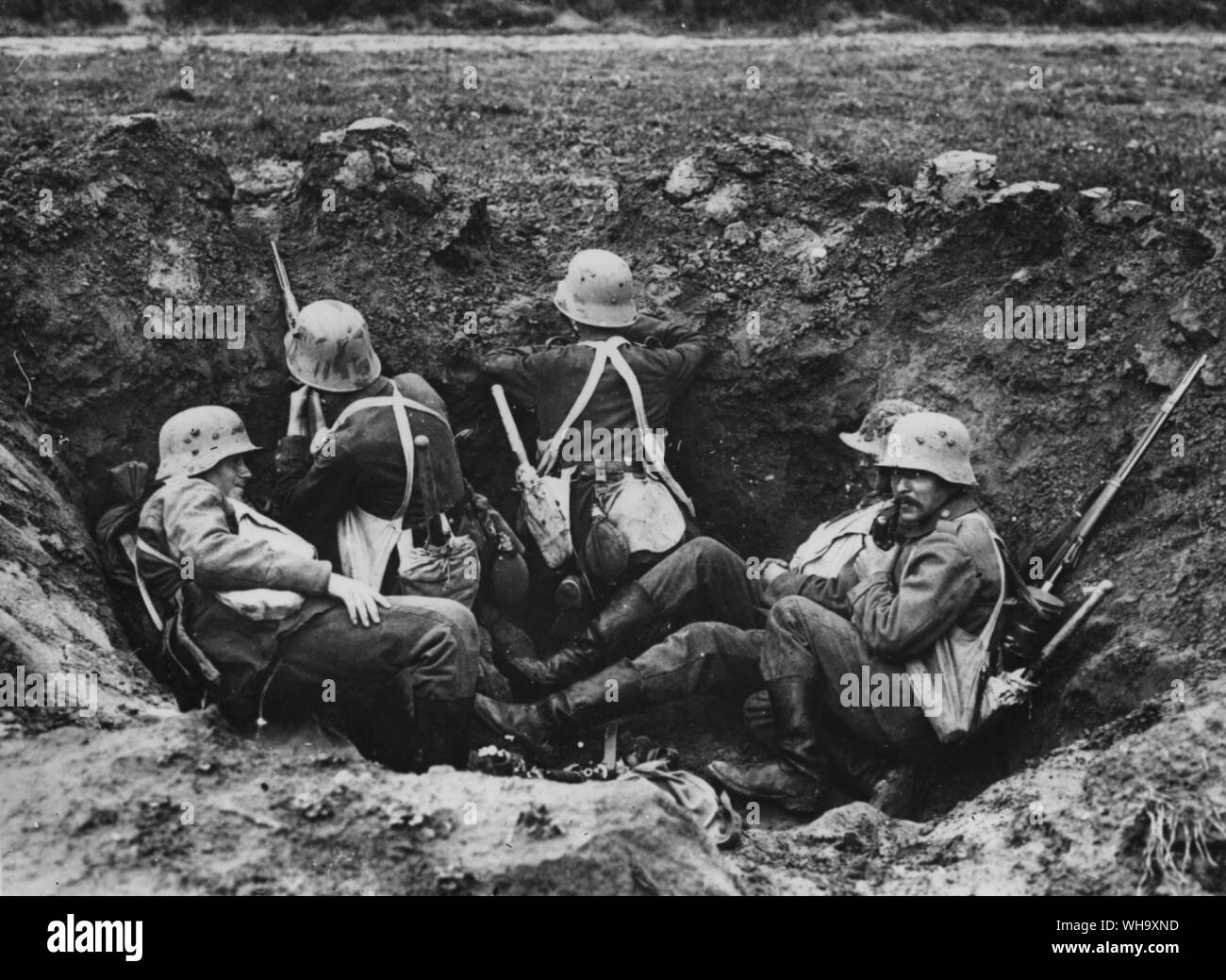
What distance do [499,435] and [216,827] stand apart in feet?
14.7

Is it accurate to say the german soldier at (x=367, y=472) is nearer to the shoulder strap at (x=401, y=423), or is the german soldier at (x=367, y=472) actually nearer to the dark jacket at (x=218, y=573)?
the shoulder strap at (x=401, y=423)

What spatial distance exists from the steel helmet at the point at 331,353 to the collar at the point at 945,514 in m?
3.57

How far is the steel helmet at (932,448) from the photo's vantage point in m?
10.3

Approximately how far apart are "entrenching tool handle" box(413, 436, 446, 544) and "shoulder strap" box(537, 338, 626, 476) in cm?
116

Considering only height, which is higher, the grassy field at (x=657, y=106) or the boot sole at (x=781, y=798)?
the grassy field at (x=657, y=106)

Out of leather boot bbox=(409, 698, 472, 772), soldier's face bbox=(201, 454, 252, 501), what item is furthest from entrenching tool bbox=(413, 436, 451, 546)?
leather boot bbox=(409, 698, 472, 772)

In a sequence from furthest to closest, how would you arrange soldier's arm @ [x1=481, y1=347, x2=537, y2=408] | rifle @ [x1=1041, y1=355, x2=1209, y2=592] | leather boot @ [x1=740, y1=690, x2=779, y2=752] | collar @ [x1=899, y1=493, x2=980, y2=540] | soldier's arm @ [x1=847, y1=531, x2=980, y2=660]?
soldier's arm @ [x1=481, y1=347, x2=537, y2=408] < rifle @ [x1=1041, y1=355, x2=1209, y2=592] < leather boot @ [x1=740, y1=690, x2=779, y2=752] < collar @ [x1=899, y1=493, x2=980, y2=540] < soldier's arm @ [x1=847, y1=531, x2=980, y2=660]

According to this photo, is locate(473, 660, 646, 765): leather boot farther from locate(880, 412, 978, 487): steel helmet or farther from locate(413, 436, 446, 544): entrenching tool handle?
locate(880, 412, 978, 487): steel helmet

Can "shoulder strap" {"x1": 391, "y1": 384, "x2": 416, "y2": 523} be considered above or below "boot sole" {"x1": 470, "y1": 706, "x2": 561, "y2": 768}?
above

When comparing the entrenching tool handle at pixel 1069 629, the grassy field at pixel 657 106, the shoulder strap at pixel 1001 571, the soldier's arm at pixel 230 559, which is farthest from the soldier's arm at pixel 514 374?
the entrenching tool handle at pixel 1069 629

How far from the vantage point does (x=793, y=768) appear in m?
10.2

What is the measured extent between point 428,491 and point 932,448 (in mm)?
3152

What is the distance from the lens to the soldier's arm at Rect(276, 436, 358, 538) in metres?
10.5
